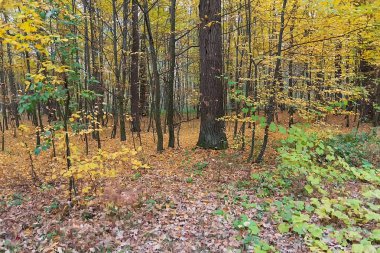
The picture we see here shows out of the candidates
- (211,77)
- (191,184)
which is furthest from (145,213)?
(211,77)

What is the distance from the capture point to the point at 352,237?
11.7 ft

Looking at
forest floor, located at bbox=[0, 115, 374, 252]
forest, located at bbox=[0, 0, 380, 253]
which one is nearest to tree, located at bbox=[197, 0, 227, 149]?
forest, located at bbox=[0, 0, 380, 253]

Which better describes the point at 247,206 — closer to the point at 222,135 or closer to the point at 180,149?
the point at 222,135

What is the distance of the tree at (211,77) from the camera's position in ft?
26.7

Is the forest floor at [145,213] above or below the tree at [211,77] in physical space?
below

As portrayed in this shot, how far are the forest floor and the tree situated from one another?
4.53 ft

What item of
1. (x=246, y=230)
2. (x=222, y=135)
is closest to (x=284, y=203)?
(x=246, y=230)

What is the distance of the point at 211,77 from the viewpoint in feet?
27.2

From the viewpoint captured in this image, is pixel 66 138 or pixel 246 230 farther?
pixel 66 138

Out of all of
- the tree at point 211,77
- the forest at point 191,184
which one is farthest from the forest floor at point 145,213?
the tree at point 211,77

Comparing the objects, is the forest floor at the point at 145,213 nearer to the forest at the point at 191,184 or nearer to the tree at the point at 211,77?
the forest at the point at 191,184

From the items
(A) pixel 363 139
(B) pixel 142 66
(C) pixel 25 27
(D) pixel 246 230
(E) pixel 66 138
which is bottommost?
(D) pixel 246 230

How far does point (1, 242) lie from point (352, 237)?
198 inches

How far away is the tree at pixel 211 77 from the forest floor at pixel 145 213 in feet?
4.53
